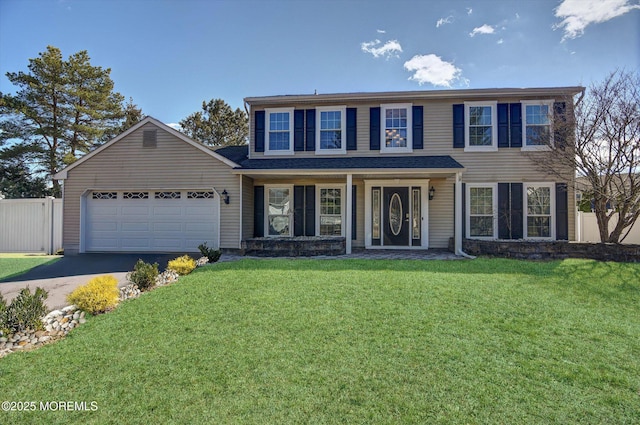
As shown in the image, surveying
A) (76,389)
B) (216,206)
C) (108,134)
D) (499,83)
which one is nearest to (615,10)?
(499,83)

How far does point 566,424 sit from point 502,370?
73 cm

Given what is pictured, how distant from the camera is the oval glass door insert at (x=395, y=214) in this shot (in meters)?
11.3

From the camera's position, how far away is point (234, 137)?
2744 centimetres

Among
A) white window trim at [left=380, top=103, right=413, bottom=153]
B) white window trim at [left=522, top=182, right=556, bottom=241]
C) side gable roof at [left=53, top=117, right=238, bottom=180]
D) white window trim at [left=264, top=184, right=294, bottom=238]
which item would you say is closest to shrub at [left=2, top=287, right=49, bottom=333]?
side gable roof at [left=53, top=117, right=238, bottom=180]

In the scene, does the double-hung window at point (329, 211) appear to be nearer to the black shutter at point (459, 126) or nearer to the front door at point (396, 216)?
the front door at point (396, 216)

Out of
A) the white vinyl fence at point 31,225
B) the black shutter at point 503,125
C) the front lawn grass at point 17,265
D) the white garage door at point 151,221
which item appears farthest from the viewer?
the white vinyl fence at point 31,225

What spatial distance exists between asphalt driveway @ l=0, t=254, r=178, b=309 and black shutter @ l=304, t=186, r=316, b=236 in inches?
183

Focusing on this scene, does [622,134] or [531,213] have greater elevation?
[622,134]

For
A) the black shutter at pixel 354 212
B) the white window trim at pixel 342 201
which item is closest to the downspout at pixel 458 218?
the black shutter at pixel 354 212

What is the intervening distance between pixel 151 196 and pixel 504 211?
12214 millimetres

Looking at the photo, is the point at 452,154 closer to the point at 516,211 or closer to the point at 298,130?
the point at 516,211

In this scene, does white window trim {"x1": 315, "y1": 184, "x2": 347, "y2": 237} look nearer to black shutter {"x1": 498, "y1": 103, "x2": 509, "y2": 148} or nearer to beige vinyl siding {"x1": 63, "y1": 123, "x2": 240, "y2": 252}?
beige vinyl siding {"x1": 63, "y1": 123, "x2": 240, "y2": 252}

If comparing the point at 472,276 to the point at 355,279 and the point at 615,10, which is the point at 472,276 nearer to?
the point at 355,279

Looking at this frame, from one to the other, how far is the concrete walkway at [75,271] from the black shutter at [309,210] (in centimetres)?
203
